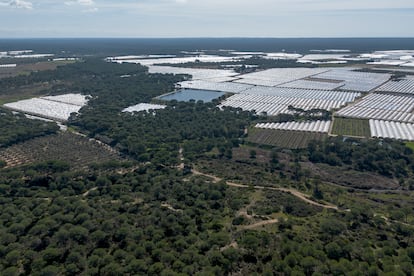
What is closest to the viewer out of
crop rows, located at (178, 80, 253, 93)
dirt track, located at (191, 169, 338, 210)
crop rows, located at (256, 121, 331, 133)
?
dirt track, located at (191, 169, 338, 210)

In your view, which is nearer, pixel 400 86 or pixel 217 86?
pixel 400 86

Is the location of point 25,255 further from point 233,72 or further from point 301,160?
point 233,72

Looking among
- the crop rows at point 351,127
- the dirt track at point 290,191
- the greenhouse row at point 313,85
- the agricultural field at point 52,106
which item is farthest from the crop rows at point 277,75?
the dirt track at point 290,191

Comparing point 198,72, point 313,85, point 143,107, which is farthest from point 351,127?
point 198,72

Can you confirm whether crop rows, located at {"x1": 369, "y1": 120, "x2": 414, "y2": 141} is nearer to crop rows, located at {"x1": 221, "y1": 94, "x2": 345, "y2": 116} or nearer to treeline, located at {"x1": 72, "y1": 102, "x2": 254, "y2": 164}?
crop rows, located at {"x1": 221, "y1": 94, "x2": 345, "y2": 116}

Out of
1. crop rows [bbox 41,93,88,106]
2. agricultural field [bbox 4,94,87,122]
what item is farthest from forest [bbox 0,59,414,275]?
crop rows [bbox 41,93,88,106]

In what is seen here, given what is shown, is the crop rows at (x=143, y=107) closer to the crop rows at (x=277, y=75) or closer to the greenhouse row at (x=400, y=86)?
the crop rows at (x=277, y=75)

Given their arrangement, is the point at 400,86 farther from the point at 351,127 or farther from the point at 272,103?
the point at 351,127
